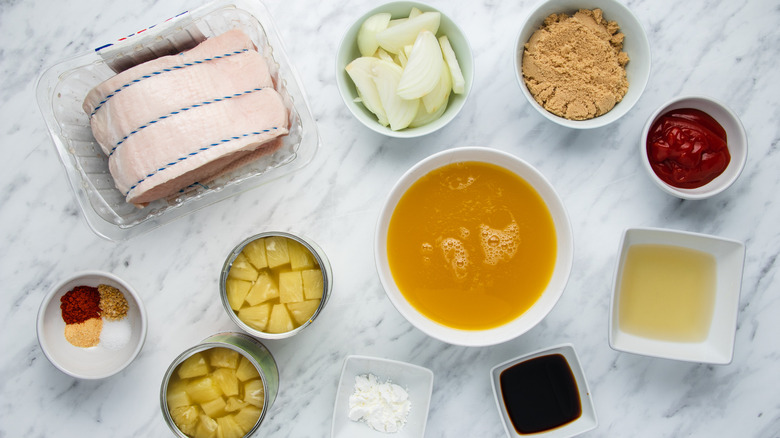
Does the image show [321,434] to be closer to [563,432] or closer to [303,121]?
[563,432]

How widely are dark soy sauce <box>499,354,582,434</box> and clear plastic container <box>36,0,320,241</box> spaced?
0.98m

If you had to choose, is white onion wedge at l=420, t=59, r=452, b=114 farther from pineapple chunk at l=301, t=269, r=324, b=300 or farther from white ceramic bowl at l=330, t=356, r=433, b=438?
white ceramic bowl at l=330, t=356, r=433, b=438

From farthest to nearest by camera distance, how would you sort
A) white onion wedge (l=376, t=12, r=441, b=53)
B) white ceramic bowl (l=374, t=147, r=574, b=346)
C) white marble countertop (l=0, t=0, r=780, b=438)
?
white marble countertop (l=0, t=0, r=780, b=438) → white onion wedge (l=376, t=12, r=441, b=53) → white ceramic bowl (l=374, t=147, r=574, b=346)

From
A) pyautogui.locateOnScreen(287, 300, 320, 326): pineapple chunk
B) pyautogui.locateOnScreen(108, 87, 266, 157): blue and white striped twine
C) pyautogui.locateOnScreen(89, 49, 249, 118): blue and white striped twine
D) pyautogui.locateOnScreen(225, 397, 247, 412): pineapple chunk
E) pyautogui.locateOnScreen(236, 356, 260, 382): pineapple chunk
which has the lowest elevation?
pyautogui.locateOnScreen(225, 397, 247, 412): pineapple chunk

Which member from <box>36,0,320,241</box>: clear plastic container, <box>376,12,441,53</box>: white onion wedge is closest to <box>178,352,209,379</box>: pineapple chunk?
<box>36,0,320,241</box>: clear plastic container

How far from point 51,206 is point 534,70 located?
166 cm

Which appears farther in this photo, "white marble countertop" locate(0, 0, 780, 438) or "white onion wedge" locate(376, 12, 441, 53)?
"white marble countertop" locate(0, 0, 780, 438)

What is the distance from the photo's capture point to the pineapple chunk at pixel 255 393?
1.62m

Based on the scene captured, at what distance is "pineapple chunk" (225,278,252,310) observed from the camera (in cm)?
163

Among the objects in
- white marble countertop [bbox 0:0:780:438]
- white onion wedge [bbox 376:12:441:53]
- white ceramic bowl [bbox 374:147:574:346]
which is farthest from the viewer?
white marble countertop [bbox 0:0:780:438]

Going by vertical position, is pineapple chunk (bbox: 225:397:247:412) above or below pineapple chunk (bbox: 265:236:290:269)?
below

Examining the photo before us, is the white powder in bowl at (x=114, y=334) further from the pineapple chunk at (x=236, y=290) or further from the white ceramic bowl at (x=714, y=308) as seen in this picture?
the white ceramic bowl at (x=714, y=308)

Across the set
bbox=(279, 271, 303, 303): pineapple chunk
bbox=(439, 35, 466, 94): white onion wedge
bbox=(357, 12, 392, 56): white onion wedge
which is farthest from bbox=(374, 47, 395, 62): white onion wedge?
bbox=(279, 271, 303, 303): pineapple chunk

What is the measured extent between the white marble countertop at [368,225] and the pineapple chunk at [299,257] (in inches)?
5.7
